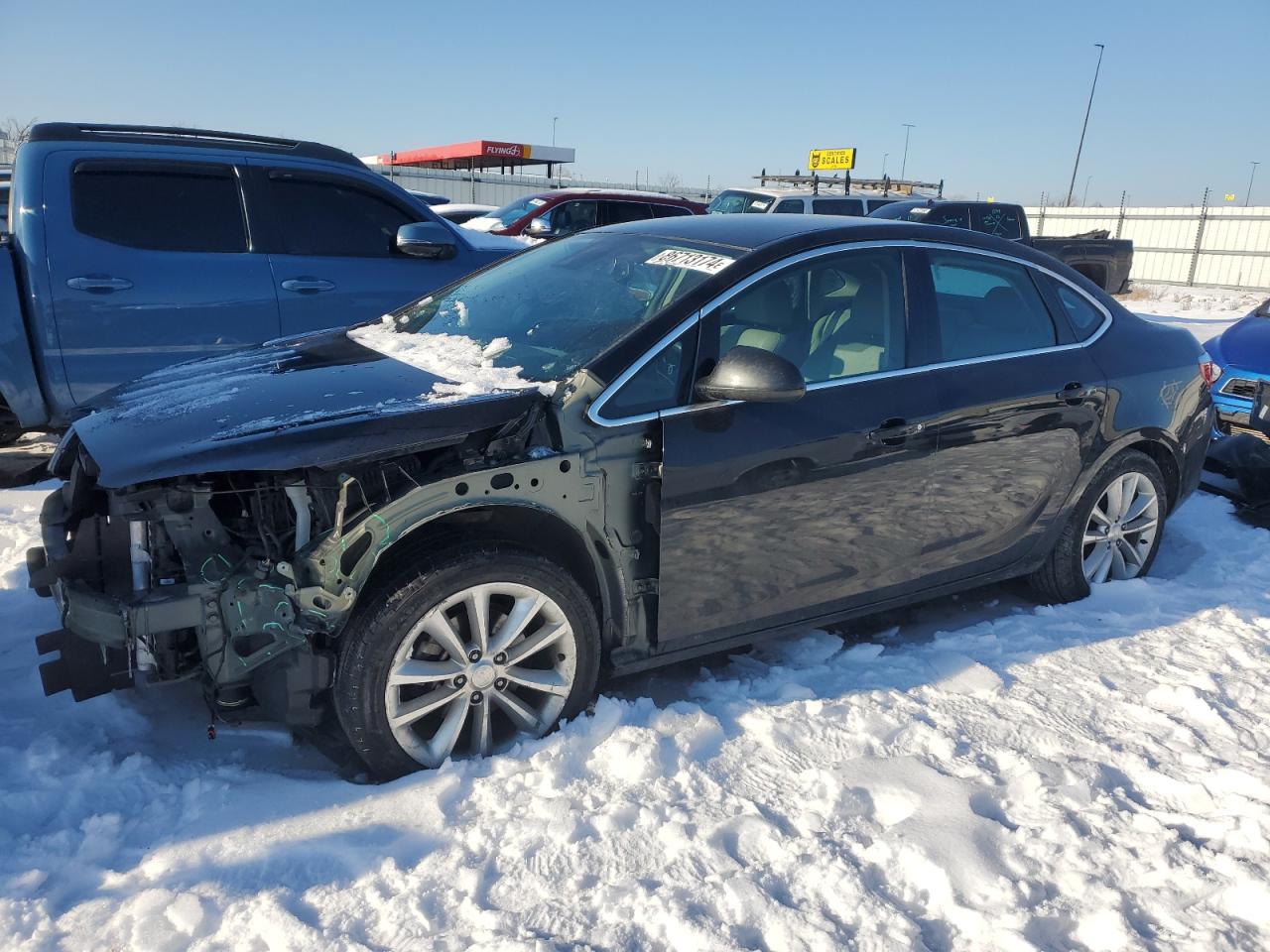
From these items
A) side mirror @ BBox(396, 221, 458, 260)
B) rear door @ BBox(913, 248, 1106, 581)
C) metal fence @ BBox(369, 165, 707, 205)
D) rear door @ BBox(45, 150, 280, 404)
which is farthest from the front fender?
metal fence @ BBox(369, 165, 707, 205)

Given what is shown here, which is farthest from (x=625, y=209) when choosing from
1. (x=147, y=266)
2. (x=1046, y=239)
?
(x=147, y=266)

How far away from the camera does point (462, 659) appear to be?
2.85 meters

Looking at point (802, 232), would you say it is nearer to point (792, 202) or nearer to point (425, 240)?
point (425, 240)

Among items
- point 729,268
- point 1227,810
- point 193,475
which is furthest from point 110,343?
point 1227,810

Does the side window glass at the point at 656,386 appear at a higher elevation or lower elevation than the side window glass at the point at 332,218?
lower

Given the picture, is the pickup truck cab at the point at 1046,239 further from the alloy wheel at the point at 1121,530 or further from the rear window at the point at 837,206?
the alloy wheel at the point at 1121,530

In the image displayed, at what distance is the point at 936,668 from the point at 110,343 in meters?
4.52

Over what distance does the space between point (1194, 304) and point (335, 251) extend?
21619 mm

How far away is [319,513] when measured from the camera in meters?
2.80

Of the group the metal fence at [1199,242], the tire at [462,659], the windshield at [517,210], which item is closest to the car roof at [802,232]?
the tire at [462,659]

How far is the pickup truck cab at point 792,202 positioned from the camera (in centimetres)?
1593

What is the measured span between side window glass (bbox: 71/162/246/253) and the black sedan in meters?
2.11

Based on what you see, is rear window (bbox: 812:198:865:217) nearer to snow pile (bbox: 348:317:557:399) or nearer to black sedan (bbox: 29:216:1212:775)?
black sedan (bbox: 29:216:1212:775)

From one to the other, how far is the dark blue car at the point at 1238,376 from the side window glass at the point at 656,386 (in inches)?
208
